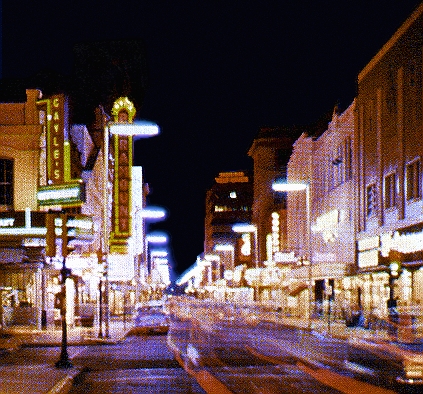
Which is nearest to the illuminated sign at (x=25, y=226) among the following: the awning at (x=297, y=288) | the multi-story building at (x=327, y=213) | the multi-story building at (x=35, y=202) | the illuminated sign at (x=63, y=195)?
the multi-story building at (x=35, y=202)

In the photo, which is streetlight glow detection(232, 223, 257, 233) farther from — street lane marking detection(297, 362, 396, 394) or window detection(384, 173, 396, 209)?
street lane marking detection(297, 362, 396, 394)

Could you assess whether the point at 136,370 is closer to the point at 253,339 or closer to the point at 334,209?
the point at 253,339

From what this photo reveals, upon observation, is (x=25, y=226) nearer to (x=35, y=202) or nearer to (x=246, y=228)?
(x=35, y=202)

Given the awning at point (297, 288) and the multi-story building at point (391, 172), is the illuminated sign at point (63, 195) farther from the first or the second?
the awning at point (297, 288)

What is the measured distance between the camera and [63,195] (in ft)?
103

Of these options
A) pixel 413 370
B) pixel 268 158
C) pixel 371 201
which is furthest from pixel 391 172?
pixel 268 158

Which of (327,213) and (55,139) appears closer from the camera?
(55,139)

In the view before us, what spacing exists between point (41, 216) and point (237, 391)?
21.7 metres

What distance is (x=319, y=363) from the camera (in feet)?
77.9

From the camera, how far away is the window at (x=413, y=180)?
1551 inches

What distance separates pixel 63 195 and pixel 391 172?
785 inches

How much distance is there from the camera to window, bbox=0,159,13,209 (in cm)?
4134

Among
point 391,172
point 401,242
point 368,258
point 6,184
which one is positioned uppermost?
point 391,172

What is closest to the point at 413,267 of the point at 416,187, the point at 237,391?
the point at 416,187
